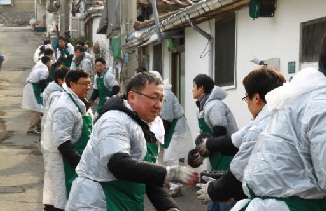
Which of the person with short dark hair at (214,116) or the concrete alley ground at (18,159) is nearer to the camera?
the person with short dark hair at (214,116)

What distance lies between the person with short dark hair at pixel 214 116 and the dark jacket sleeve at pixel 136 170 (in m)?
3.34

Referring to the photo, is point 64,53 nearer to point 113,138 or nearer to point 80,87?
point 80,87

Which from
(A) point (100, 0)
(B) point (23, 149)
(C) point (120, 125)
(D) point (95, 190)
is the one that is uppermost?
(A) point (100, 0)

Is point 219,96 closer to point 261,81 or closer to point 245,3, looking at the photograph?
point 245,3

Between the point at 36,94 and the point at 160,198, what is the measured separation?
1226cm

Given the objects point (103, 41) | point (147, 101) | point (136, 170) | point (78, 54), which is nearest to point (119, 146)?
point (136, 170)

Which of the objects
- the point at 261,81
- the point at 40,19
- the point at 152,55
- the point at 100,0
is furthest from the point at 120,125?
the point at 40,19

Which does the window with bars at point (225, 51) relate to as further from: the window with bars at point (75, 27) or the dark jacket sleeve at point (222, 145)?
the window with bars at point (75, 27)

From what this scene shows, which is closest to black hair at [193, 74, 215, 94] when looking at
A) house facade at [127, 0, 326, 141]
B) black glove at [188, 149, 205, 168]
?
house facade at [127, 0, 326, 141]

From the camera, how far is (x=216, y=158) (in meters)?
7.52

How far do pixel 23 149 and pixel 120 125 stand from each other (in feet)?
34.7

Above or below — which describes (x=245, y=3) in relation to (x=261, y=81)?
above

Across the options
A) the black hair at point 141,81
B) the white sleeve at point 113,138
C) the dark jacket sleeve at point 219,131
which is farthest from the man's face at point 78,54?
the white sleeve at point 113,138

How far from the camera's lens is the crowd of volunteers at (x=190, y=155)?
3.14 meters
